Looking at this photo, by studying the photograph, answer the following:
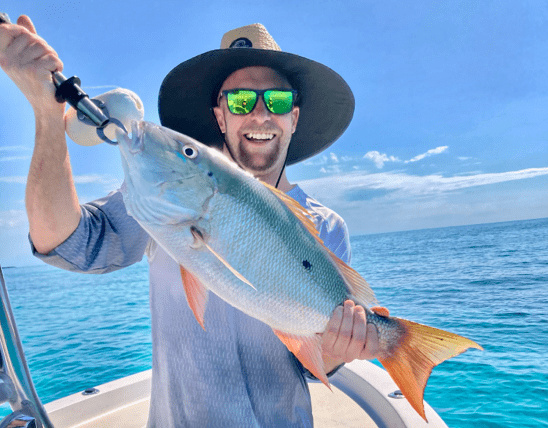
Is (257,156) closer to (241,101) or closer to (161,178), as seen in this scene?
(241,101)

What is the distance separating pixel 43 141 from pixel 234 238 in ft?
2.62

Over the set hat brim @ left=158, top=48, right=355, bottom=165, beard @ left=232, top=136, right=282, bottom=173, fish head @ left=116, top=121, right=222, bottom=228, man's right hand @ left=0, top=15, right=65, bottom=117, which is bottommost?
fish head @ left=116, top=121, right=222, bottom=228

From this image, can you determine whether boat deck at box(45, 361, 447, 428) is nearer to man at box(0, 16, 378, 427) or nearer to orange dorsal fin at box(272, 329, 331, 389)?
man at box(0, 16, 378, 427)

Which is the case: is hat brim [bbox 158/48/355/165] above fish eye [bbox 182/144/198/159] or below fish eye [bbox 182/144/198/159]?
above

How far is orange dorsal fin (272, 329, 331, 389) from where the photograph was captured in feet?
4.40

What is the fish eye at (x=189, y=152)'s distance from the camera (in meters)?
1.25

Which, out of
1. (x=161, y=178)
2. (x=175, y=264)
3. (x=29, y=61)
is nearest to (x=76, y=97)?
(x=29, y=61)

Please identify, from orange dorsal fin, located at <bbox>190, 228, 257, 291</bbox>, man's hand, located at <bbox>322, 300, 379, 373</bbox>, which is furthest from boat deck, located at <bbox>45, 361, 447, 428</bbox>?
orange dorsal fin, located at <bbox>190, 228, 257, 291</bbox>

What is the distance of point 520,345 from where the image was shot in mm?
10945

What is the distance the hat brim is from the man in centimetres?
1

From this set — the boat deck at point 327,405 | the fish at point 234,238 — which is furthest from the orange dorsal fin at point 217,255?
the boat deck at point 327,405

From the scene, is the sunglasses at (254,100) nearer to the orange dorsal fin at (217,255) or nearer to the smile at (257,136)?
the smile at (257,136)

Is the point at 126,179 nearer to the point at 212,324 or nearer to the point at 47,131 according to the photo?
the point at 47,131

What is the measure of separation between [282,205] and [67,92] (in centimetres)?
84
